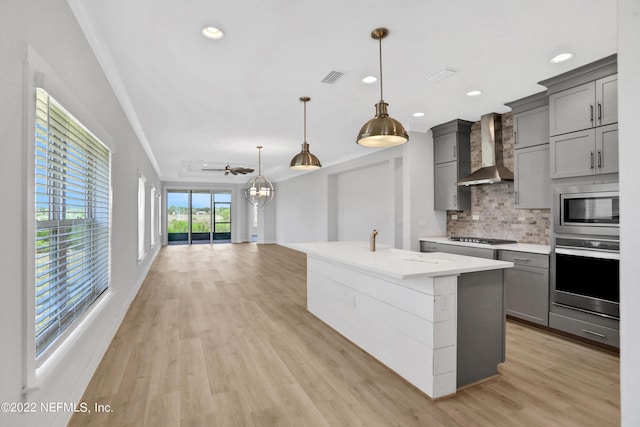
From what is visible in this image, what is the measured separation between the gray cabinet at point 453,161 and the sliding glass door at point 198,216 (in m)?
10.0

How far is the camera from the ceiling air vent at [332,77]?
3.20m

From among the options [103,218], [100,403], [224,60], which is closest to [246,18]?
[224,60]

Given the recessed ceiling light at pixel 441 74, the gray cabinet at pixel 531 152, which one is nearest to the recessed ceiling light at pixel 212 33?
the recessed ceiling light at pixel 441 74

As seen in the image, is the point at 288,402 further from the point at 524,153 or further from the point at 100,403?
the point at 524,153

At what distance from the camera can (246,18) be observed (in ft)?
7.55

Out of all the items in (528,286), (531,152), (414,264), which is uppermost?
(531,152)

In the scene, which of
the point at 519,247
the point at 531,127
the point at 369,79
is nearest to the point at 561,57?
the point at 531,127

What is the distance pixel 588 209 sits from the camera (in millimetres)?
3189

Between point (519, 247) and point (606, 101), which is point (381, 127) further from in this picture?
point (519, 247)

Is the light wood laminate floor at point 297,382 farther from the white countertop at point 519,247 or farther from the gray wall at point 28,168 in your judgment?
the white countertop at point 519,247

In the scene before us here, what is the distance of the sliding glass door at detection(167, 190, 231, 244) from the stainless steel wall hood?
1073 cm

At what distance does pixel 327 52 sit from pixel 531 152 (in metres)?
2.77

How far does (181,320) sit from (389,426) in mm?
2827

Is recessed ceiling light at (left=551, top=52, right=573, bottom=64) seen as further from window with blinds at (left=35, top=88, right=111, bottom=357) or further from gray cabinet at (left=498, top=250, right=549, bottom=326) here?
window with blinds at (left=35, top=88, right=111, bottom=357)
